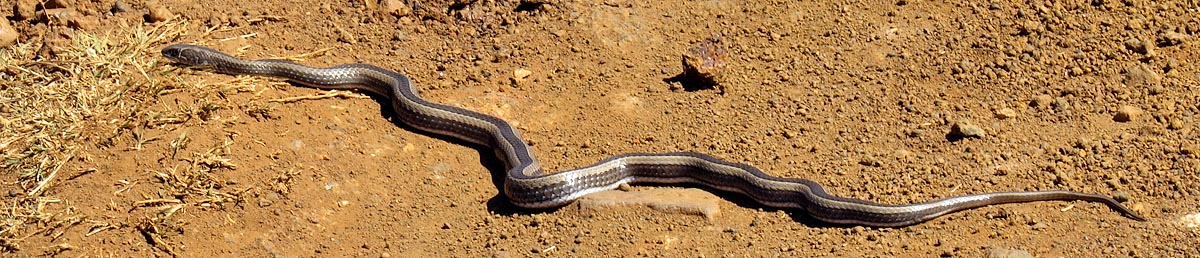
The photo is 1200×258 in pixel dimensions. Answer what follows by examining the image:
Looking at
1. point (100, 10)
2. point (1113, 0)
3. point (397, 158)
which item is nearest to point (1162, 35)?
point (1113, 0)

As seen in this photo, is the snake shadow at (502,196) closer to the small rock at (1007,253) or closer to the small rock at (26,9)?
the small rock at (1007,253)

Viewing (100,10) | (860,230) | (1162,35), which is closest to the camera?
(860,230)

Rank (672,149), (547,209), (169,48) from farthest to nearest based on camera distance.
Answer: (169,48), (672,149), (547,209)

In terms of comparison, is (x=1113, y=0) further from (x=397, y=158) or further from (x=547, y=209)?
(x=397, y=158)

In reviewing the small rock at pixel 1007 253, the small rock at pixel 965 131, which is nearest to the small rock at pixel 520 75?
the small rock at pixel 965 131

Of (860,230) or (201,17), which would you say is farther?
(201,17)

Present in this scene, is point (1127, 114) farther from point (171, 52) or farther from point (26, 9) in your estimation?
point (26, 9)
